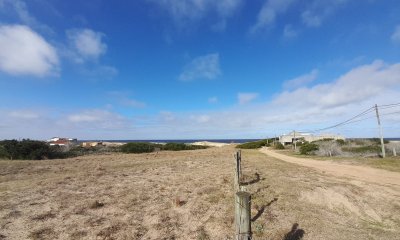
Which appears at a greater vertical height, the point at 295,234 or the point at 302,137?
the point at 302,137

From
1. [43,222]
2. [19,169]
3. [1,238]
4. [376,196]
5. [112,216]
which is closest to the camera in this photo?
[1,238]

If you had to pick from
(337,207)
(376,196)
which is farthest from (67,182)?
(376,196)

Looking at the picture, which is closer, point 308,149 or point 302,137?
point 308,149

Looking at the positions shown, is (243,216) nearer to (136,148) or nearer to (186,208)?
(186,208)

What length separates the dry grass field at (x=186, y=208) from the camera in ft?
32.4

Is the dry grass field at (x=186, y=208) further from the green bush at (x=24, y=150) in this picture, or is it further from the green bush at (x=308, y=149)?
the green bush at (x=308, y=149)

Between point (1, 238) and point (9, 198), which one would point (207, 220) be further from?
point (9, 198)

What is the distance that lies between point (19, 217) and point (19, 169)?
13014 millimetres

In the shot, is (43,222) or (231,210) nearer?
(43,222)

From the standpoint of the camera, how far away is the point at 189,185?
15.4 metres

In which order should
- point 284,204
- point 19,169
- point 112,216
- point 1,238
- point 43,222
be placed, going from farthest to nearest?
point 19,169, point 284,204, point 112,216, point 43,222, point 1,238

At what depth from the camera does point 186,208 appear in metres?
12.0

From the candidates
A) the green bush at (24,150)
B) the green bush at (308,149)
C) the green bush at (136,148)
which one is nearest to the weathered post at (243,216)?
the green bush at (24,150)

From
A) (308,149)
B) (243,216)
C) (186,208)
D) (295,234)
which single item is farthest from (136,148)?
(243,216)
